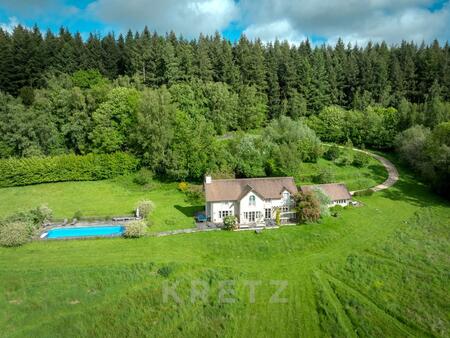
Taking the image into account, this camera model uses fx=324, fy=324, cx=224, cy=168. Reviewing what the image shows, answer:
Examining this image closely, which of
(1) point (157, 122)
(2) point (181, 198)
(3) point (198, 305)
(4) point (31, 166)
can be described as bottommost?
(3) point (198, 305)

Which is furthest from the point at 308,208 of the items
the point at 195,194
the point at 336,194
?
the point at 195,194

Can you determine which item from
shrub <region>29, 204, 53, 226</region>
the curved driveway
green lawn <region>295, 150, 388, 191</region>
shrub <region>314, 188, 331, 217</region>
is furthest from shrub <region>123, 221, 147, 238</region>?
the curved driveway

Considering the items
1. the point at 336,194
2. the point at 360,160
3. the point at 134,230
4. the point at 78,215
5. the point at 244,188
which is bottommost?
the point at 134,230

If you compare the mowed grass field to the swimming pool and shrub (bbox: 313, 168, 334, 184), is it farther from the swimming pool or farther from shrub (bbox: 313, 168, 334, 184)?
shrub (bbox: 313, 168, 334, 184)

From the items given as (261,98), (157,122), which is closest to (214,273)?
(157,122)

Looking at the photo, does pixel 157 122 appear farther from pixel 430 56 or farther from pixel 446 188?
pixel 430 56

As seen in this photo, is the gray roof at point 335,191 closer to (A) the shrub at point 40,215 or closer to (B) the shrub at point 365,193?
(B) the shrub at point 365,193

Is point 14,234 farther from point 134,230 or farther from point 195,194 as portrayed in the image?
point 195,194

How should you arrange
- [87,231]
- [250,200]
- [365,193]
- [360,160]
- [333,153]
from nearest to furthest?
[87,231]
[250,200]
[365,193]
[360,160]
[333,153]
